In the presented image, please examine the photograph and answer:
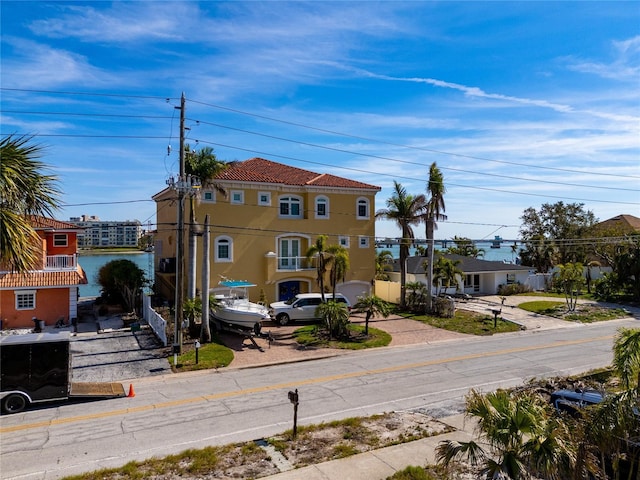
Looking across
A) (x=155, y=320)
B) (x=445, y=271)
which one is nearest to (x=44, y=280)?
(x=155, y=320)

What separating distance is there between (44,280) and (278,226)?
47.4 ft

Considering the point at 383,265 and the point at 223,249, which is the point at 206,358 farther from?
the point at 383,265

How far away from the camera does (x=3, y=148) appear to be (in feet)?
26.4

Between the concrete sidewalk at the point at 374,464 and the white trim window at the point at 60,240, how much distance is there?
25.8m

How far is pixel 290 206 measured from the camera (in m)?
32.4

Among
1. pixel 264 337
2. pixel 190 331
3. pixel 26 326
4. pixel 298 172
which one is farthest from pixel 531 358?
pixel 26 326

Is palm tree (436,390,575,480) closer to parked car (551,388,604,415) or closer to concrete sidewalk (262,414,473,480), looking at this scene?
concrete sidewalk (262,414,473,480)

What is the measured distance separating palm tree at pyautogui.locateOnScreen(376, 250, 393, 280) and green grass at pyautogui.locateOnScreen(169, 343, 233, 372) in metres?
20.9

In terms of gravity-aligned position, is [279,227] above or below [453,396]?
above

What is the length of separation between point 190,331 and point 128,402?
346 inches

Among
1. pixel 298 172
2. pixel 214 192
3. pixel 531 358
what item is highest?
pixel 298 172

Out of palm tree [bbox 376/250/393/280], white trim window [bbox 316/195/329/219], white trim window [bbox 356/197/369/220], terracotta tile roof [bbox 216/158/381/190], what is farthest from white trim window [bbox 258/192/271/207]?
palm tree [bbox 376/250/393/280]

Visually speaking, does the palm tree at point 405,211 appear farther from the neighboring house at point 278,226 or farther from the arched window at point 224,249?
the arched window at point 224,249

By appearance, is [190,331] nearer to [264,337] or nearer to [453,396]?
[264,337]
